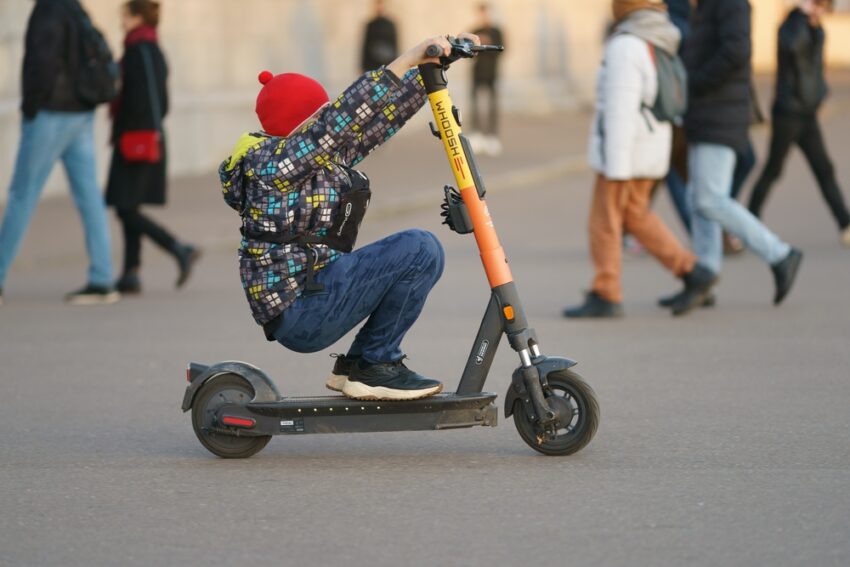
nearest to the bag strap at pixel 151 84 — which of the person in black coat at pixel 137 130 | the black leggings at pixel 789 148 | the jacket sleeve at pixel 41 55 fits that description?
the person in black coat at pixel 137 130

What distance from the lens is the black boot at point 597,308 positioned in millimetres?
10062

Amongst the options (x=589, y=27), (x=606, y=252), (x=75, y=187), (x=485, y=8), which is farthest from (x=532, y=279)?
(x=589, y=27)

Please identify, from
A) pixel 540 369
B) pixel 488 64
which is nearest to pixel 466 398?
pixel 540 369

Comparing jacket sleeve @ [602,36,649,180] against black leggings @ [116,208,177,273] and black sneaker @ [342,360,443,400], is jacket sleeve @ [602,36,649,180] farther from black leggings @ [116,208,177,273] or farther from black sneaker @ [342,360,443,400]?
black sneaker @ [342,360,443,400]

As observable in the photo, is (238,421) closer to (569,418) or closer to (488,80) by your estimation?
(569,418)

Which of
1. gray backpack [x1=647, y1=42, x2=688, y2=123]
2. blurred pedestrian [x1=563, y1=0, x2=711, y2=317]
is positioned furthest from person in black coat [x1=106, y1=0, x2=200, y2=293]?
gray backpack [x1=647, y1=42, x2=688, y2=123]

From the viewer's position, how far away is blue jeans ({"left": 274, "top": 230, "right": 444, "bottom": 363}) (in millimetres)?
6211

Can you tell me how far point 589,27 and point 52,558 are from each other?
31.1 m

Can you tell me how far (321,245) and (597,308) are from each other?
4.09 metres

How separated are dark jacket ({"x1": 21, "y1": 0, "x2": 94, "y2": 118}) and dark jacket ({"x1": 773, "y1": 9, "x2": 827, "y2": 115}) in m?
5.11

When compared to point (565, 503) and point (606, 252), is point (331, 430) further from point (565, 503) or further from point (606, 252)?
point (606, 252)

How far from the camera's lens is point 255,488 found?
5.86 meters

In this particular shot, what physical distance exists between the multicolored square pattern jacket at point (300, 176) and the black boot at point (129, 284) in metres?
5.29

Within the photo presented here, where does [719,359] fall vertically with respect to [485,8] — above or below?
below
